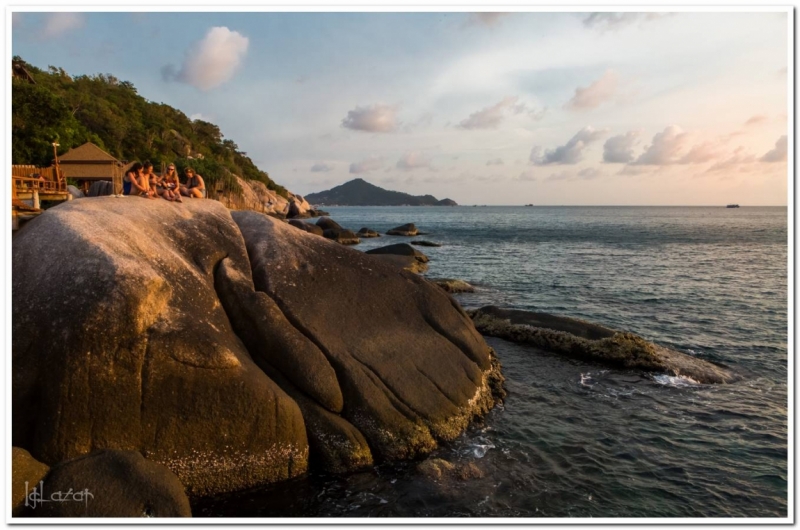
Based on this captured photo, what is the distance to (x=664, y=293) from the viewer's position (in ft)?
111

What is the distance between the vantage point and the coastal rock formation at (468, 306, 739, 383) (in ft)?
59.8

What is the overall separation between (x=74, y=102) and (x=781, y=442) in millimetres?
99298

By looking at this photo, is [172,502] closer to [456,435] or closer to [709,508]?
[456,435]

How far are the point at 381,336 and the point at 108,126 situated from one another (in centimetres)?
8624

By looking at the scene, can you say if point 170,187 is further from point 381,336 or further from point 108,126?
point 108,126

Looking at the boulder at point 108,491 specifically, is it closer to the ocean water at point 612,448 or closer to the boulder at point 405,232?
the ocean water at point 612,448

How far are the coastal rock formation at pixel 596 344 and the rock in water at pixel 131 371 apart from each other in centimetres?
1298

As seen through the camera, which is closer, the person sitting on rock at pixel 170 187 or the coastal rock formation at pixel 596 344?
the person sitting on rock at pixel 170 187

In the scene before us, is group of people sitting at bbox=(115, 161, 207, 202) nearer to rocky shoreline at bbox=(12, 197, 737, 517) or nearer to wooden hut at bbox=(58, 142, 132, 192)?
rocky shoreline at bbox=(12, 197, 737, 517)

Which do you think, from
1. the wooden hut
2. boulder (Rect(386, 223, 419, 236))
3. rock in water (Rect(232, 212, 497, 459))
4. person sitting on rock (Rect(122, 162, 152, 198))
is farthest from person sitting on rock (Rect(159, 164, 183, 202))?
boulder (Rect(386, 223, 419, 236))

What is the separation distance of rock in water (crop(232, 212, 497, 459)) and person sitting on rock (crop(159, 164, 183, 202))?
5.89 feet

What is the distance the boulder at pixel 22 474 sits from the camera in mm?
7789

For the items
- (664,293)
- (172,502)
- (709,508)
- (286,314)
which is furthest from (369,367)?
(664,293)

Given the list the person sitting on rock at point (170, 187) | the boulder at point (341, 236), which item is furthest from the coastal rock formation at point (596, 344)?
the boulder at point (341, 236)
